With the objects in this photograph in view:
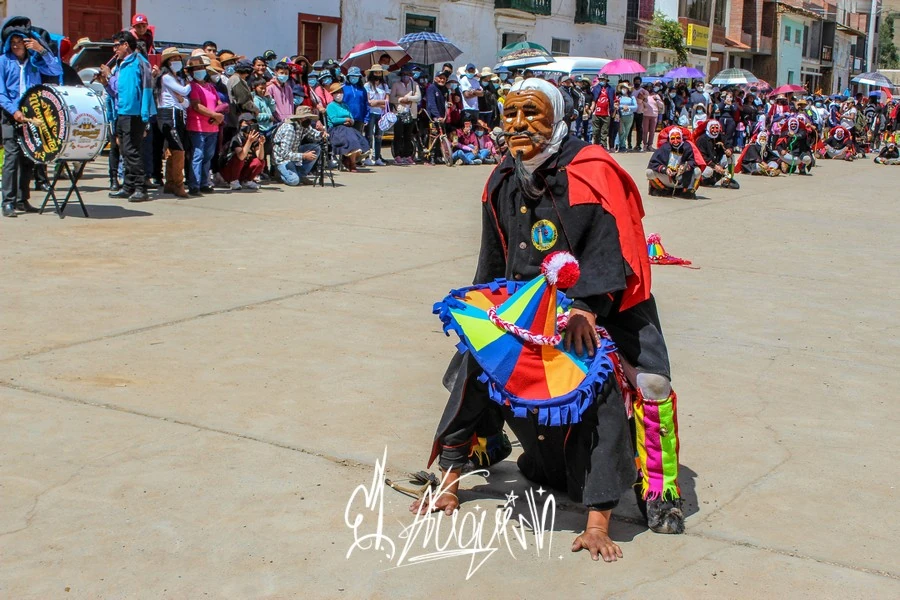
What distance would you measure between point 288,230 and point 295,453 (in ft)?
21.0

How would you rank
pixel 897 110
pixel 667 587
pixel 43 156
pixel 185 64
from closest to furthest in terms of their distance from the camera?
pixel 667 587 → pixel 43 156 → pixel 185 64 → pixel 897 110

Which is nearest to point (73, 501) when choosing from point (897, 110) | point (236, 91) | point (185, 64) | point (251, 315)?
point (251, 315)

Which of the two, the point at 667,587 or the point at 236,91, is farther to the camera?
the point at 236,91

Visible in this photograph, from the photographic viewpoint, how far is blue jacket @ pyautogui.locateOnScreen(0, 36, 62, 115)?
10.3m

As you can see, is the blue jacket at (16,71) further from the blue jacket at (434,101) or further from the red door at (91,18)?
the red door at (91,18)

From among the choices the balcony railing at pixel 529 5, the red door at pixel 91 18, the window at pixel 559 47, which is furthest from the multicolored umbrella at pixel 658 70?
the red door at pixel 91 18

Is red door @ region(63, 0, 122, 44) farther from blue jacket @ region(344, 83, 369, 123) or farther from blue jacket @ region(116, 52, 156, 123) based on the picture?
blue jacket @ region(116, 52, 156, 123)

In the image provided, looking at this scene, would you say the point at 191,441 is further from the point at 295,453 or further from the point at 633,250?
the point at 633,250

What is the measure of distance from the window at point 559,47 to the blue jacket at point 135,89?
28.3 meters

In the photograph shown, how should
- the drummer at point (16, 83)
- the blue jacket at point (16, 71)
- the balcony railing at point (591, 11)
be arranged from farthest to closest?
the balcony railing at point (591, 11) < the drummer at point (16, 83) < the blue jacket at point (16, 71)

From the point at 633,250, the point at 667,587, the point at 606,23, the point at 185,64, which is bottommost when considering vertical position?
the point at 667,587

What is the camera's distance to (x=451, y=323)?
3.81 metres

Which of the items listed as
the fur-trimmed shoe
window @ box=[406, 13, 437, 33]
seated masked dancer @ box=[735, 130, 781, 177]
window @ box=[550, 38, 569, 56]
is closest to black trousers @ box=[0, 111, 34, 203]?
the fur-trimmed shoe

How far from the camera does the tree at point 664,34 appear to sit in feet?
151
